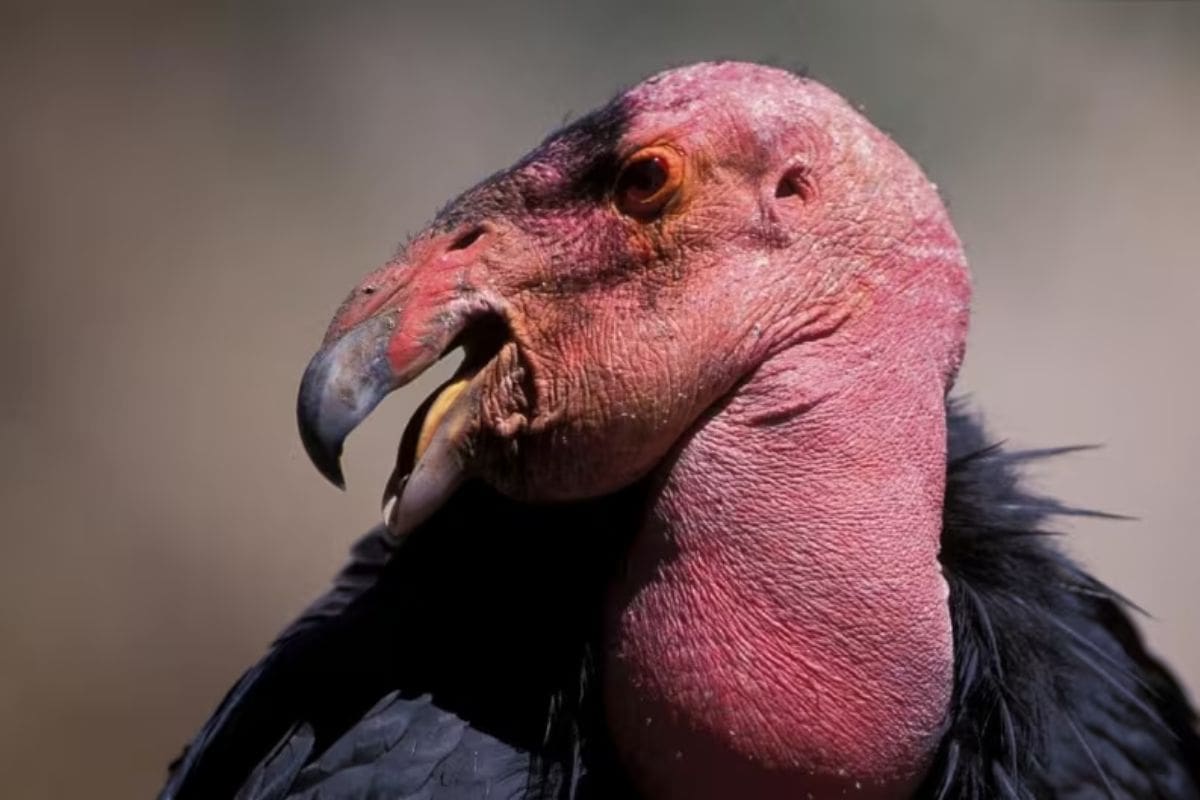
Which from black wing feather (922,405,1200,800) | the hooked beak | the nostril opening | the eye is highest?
the eye

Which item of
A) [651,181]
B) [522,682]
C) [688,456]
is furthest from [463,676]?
[651,181]

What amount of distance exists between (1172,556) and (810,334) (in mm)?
3828

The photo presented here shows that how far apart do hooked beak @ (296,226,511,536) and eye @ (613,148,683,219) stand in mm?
238

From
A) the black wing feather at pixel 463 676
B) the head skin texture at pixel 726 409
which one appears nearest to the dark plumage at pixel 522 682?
the black wing feather at pixel 463 676

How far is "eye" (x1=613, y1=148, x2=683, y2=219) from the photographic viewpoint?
2.46 m

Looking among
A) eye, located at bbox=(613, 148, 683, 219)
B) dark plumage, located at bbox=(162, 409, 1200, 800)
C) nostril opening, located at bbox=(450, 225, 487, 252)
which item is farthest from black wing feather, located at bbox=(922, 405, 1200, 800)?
nostril opening, located at bbox=(450, 225, 487, 252)

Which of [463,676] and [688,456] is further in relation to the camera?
[463,676]

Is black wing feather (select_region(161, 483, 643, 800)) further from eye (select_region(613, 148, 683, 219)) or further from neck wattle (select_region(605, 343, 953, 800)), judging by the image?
eye (select_region(613, 148, 683, 219))

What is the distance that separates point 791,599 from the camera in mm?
2506

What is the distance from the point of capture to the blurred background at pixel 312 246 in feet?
19.7

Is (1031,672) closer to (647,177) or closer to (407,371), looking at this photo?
(647,177)

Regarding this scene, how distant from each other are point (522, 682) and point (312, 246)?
14.0 feet

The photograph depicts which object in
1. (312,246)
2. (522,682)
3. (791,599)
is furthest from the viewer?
(312,246)

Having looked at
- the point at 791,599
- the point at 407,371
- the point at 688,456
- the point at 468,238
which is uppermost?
the point at 468,238
